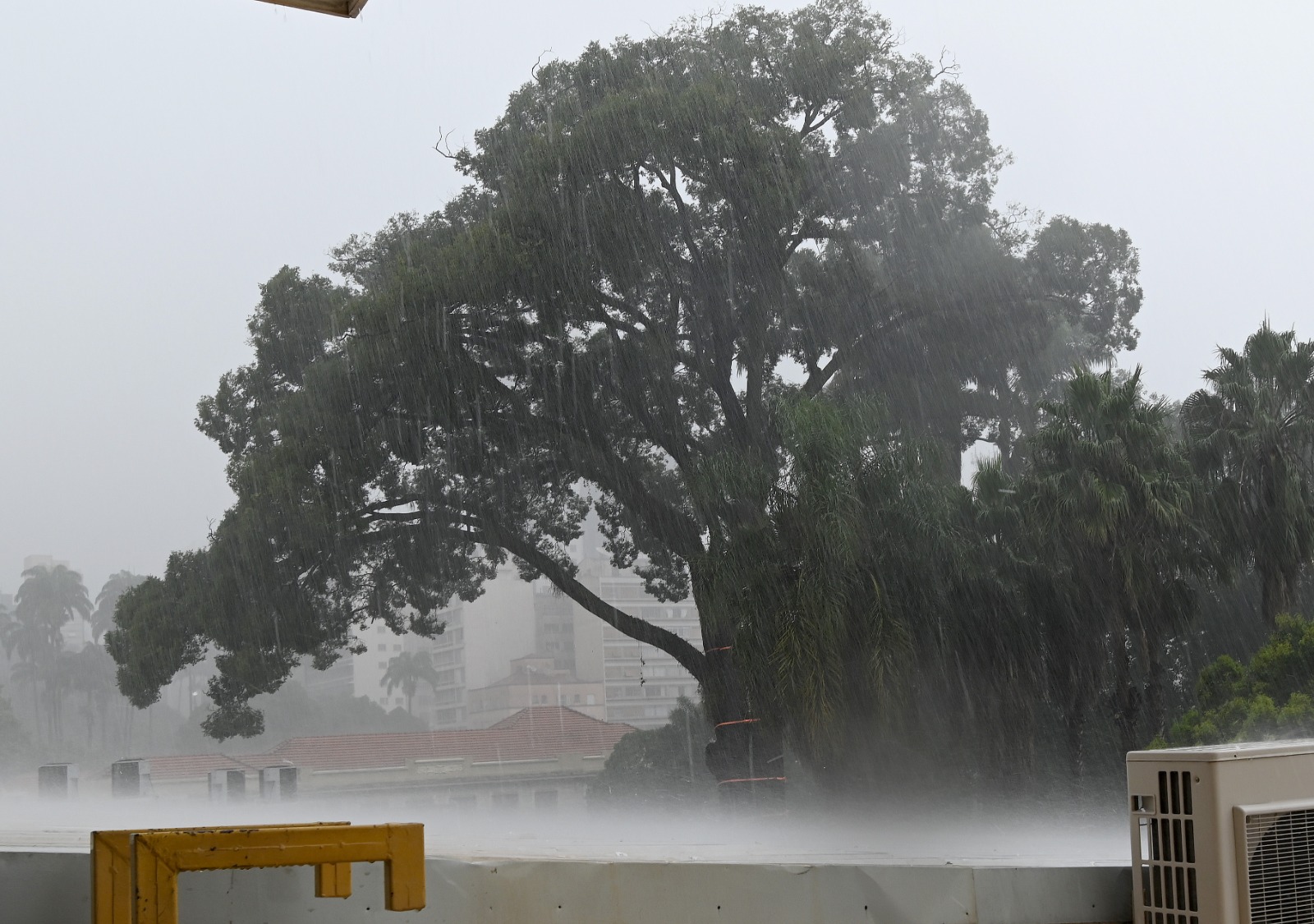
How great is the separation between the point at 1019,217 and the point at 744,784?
8191 millimetres

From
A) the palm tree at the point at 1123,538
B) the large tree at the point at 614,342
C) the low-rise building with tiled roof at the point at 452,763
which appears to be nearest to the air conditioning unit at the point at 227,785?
the low-rise building with tiled roof at the point at 452,763

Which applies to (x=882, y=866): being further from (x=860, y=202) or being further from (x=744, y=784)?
(x=860, y=202)

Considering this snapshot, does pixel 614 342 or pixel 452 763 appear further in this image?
pixel 614 342

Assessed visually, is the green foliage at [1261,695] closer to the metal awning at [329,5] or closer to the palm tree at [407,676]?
the palm tree at [407,676]

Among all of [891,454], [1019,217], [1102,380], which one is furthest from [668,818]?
[1019,217]

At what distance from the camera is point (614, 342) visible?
42.2 ft

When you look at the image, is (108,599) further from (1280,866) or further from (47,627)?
(1280,866)

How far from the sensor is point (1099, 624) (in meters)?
9.10

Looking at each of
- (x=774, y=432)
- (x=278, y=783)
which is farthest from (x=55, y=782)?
(x=774, y=432)

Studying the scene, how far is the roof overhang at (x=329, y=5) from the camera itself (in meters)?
2.08

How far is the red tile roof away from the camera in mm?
9383

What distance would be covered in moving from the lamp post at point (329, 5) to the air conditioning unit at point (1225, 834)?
2396 mm

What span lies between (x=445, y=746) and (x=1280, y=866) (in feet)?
29.2

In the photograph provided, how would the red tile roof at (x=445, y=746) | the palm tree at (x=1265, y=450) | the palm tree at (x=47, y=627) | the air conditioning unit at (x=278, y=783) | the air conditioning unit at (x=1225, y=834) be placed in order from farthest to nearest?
the red tile roof at (x=445, y=746) → the air conditioning unit at (x=278, y=783) → the palm tree at (x=1265, y=450) → the palm tree at (x=47, y=627) → the air conditioning unit at (x=1225, y=834)
